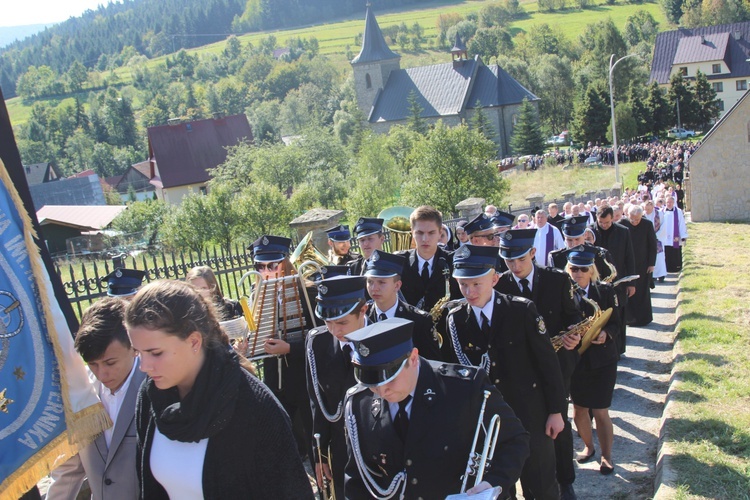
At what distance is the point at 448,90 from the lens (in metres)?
85.8

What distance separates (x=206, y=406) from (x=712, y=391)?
Answer: 19.7 feet

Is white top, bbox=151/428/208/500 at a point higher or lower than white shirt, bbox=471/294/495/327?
higher

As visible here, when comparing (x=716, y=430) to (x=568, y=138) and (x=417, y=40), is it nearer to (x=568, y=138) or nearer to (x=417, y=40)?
(x=568, y=138)

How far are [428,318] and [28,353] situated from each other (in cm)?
255

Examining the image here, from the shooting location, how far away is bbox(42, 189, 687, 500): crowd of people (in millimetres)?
2824

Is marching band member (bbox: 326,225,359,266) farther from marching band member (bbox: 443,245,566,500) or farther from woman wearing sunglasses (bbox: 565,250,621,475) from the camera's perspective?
marching band member (bbox: 443,245,566,500)

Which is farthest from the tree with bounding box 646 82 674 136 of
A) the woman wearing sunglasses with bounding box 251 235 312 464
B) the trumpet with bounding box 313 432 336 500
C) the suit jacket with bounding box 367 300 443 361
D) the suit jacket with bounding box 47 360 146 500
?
the suit jacket with bounding box 47 360 146 500

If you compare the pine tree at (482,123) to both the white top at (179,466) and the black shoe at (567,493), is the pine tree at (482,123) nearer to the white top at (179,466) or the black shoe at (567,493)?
the black shoe at (567,493)

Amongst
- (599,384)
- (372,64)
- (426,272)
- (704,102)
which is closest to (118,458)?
(426,272)

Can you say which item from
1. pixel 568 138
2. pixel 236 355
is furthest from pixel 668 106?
pixel 236 355

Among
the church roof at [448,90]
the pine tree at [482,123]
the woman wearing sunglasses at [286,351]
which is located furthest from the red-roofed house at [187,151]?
the woman wearing sunglasses at [286,351]

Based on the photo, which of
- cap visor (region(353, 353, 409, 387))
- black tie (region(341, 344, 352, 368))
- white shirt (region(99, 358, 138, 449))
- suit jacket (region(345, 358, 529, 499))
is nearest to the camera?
cap visor (region(353, 353, 409, 387))

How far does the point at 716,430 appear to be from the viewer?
6168mm

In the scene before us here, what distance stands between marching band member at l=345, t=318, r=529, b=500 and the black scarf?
604mm
